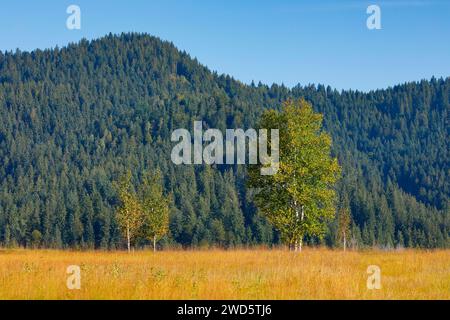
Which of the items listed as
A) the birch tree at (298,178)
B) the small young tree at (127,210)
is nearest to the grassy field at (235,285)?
the birch tree at (298,178)

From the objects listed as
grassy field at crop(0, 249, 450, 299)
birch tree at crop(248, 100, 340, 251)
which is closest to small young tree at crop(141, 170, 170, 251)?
birch tree at crop(248, 100, 340, 251)

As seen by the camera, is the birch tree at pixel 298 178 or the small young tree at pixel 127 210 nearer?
the birch tree at pixel 298 178

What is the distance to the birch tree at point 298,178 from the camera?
1452 inches

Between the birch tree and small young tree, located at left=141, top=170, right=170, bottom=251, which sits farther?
small young tree, located at left=141, top=170, right=170, bottom=251

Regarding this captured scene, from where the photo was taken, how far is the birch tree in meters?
36.9

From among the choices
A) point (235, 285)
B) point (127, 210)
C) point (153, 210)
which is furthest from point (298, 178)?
point (153, 210)

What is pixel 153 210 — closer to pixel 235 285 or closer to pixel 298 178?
pixel 298 178

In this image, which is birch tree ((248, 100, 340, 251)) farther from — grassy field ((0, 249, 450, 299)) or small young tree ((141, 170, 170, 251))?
small young tree ((141, 170, 170, 251))

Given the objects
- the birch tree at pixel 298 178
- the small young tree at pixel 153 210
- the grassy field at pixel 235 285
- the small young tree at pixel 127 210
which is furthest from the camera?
the small young tree at pixel 153 210

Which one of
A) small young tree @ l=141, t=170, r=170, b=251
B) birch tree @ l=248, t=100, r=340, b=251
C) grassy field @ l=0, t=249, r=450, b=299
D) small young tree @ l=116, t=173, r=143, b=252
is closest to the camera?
grassy field @ l=0, t=249, r=450, b=299

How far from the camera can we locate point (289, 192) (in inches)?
1451

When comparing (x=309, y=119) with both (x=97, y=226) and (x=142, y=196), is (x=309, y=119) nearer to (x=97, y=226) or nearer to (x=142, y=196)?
(x=142, y=196)

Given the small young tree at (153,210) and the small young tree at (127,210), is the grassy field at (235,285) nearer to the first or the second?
the small young tree at (127,210)
